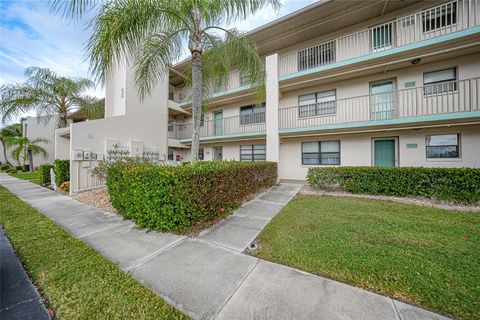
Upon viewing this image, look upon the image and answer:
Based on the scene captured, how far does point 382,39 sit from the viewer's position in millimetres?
9055

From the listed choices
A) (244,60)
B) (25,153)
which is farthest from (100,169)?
(25,153)

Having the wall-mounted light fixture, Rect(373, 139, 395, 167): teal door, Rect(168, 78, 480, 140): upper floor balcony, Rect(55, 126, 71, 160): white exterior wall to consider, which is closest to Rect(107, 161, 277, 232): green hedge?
Rect(168, 78, 480, 140): upper floor balcony

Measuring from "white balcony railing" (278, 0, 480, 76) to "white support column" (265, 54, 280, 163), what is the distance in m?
1.23

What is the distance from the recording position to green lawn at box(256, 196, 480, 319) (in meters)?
2.19

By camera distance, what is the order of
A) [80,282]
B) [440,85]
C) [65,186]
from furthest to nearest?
1. [65,186]
2. [440,85]
3. [80,282]

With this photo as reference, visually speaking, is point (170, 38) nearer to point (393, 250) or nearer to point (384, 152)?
point (393, 250)

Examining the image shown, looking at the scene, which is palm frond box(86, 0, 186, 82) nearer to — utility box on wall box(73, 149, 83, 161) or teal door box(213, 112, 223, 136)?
utility box on wall box(73, 149, 83, 161)

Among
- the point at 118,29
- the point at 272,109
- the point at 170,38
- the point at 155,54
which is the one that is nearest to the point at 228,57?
the point at 170,38

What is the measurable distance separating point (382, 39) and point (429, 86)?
11.1 ft

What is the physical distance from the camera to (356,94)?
9.70m

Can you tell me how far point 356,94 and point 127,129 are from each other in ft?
43.8

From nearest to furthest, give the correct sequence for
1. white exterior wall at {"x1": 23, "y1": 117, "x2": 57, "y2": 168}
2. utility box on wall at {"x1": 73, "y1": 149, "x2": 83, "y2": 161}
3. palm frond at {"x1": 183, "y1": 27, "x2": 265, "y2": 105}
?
palm frond at {"x1": 183, "y1": 27, "x2": 265, "y2": 105}
utility box on wall at {"x1": 73, "y1": 149, "x2": 83, "y2": 161}
white exterior wall at {"x1": 23, "y1": 117, "x2": 57, "y2": 168}

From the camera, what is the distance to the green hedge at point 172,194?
3.83 metres

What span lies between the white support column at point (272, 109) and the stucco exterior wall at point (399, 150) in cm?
158
